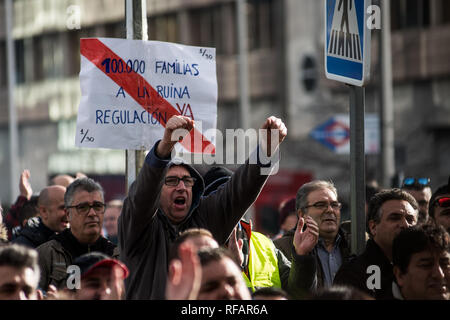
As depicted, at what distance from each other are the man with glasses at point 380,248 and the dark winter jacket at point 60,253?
61.8 inches

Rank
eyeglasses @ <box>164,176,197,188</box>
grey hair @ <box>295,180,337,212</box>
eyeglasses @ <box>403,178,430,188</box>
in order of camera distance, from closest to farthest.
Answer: eyeglasses @ <box>164,176,197,188</box>, grey hair @ <box>295,180,337,212</box>, eyeglasses @ <box>403,178,430,188</box>

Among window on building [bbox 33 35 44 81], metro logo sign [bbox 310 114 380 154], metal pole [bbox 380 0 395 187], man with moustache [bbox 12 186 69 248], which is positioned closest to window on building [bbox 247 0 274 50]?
window on building [bbox 33 35 44 81]

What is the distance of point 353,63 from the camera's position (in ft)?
16.8

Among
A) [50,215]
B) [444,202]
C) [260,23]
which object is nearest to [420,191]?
[444,202]

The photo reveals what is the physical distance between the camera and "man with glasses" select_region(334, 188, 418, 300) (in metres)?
4.97

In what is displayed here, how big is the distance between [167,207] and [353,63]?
130 centimetres

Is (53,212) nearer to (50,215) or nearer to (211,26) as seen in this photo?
(50,215)

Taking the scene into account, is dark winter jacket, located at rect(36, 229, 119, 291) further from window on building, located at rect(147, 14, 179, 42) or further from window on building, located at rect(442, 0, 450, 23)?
window on building, located at rect(147, 14, 179, 42)

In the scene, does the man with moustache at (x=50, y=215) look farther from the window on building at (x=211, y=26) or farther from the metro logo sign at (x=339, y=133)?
the window on building at (x=211, y=26)

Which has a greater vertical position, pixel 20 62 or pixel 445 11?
pixel 20 62

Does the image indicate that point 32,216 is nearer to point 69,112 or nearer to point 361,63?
point 361,63

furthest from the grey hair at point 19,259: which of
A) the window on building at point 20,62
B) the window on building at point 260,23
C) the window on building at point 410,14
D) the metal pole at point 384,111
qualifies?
the window on building at point 20,62

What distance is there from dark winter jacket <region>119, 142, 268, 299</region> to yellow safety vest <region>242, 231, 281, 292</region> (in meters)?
0.30

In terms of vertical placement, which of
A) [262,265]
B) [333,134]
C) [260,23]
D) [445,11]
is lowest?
[262,265]
